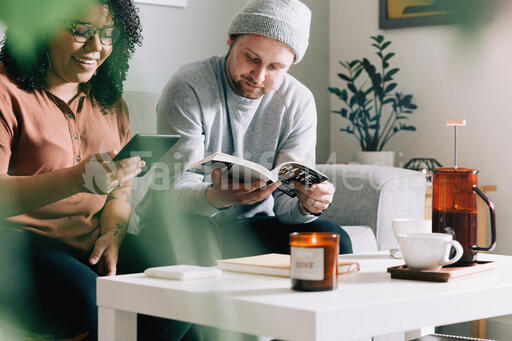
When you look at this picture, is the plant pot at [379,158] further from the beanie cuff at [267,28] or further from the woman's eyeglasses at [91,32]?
the woman's eyeglasses at [91,32]

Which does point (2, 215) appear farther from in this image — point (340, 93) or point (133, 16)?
point (340, 93)

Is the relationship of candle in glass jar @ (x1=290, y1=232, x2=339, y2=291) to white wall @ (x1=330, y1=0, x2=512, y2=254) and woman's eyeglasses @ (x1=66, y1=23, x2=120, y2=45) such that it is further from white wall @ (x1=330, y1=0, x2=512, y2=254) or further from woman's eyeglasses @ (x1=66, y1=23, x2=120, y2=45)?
white wall @ (x1=330, y1=0, x2=512, y2=254)

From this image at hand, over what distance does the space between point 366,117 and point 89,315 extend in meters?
1.52

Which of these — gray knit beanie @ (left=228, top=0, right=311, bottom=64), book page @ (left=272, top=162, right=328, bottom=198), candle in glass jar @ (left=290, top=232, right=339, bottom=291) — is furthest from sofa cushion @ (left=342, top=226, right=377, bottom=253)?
candle in glass jar @ (left=290, top=232, right=339, bottom=291)

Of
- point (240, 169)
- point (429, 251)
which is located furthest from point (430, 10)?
point (240, 169)

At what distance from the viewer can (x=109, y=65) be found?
3.42ft

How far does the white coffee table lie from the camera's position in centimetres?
57

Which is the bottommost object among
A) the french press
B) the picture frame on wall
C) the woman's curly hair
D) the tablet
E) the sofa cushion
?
the sofa cushion

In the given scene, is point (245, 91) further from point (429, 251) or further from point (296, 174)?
point (429, 251)

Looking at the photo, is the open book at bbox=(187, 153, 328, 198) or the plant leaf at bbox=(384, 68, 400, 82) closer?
the open book at bbox=(187, 153, 328, 198)

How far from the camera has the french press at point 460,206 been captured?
86 centimetres

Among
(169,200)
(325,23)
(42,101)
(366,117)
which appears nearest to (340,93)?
(366,117)

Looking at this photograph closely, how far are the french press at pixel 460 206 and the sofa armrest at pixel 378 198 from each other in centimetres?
73

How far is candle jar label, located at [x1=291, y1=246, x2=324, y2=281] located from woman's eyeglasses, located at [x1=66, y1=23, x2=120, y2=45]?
51 centimetres
